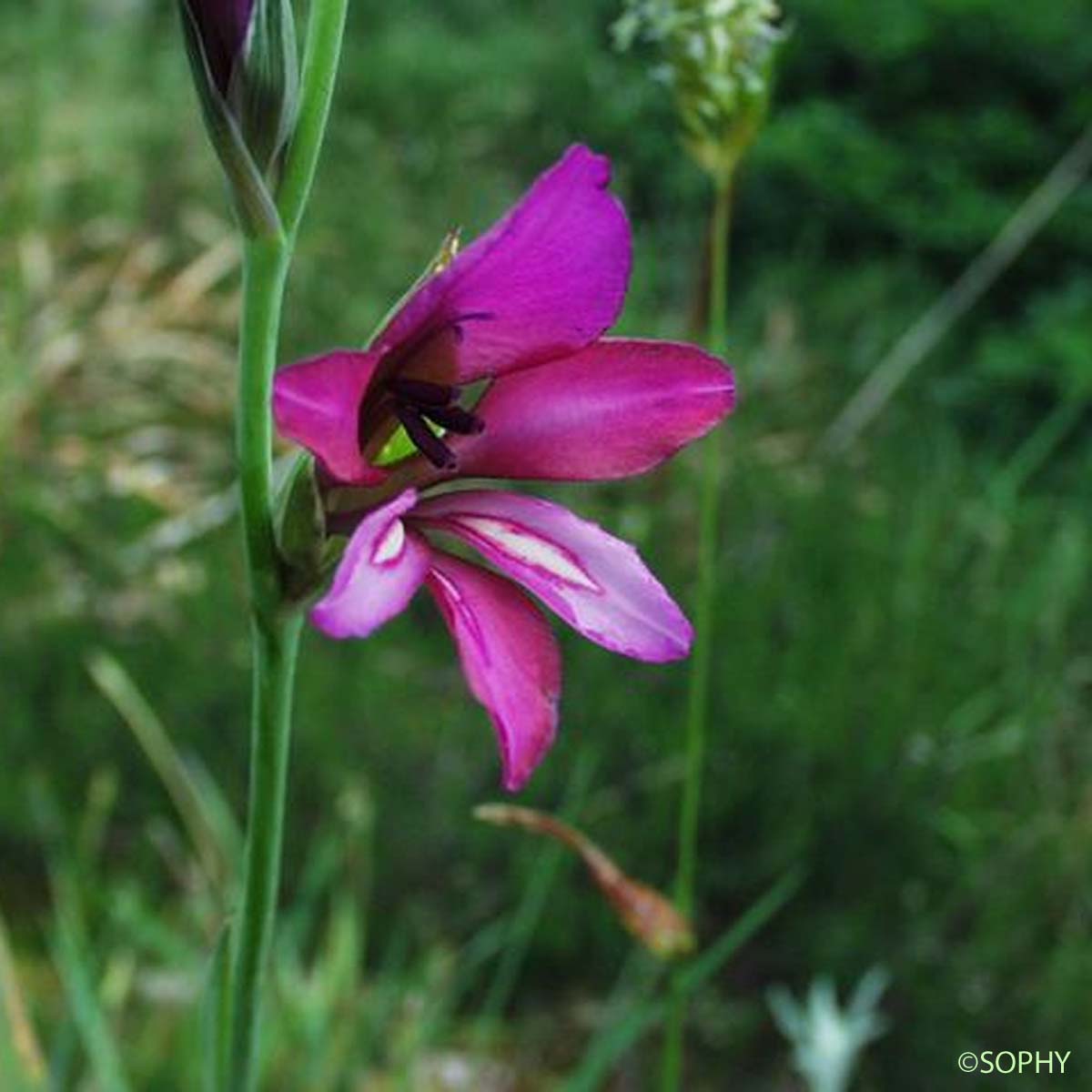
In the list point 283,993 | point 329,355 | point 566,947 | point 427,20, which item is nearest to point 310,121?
point 329,355

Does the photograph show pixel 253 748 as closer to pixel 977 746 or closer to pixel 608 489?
pixel 977 746

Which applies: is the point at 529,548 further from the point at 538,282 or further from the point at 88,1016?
the point at 88,1016

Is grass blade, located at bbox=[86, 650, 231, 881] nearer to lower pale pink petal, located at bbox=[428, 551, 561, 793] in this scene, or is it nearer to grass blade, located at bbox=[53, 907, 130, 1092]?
grass blade, located at bbox=[53, 907, 130, 1092]

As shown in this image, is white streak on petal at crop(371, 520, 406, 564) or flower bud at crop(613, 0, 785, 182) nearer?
white streak on petal at crop(371, 520, 406, 564)

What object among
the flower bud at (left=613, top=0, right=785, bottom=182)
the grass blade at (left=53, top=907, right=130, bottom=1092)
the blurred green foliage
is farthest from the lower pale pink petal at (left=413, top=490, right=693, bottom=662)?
the blurred green foliage

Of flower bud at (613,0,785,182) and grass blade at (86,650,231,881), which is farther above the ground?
flower bud at (613,0,785,182)

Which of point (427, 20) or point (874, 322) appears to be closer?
point (874, 322)
